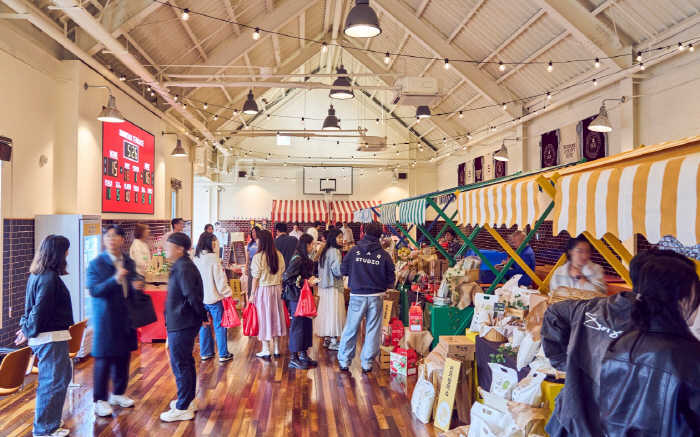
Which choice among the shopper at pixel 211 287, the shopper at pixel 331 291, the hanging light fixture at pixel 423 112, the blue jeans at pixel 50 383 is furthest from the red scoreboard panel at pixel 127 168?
the hanging light fixture at pixel 423 112

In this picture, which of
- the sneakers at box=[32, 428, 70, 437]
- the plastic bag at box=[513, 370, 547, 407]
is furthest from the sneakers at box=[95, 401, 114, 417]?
the plastic bag at box=[513, 370, 547, 407]

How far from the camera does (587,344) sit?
1.83m

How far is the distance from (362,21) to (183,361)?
369 cm

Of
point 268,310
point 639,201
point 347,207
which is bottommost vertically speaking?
point 268,310

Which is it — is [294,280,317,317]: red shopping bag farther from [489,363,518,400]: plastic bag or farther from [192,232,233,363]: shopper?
[489,363,518,400]: plastic bag

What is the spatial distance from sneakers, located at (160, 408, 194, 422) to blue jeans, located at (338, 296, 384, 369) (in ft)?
6.10

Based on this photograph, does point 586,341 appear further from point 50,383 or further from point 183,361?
point 50,383

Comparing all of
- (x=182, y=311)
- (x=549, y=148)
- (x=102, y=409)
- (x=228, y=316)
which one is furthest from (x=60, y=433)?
(x=549, y=148)

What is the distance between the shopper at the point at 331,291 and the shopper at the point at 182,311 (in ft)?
6.73

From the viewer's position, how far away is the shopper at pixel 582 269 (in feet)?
11.8

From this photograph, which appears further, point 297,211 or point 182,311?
point 297,211

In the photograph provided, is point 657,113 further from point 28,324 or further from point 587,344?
point 28,324

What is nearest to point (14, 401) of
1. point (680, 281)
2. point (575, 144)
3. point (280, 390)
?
point (280, 390)

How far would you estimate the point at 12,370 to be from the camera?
130 inches
